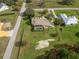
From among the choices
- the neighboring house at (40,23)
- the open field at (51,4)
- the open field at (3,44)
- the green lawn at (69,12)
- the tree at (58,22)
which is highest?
the open field at (3,44)

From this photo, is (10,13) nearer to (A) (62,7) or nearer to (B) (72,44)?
(A) (62,7)

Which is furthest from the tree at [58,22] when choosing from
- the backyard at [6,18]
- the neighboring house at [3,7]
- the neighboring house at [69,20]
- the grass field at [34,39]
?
the neighboring house at [3,7]

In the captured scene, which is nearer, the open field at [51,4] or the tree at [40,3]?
the open field at [51,4]

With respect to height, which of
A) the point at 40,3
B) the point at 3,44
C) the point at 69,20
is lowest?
the point at 40,3

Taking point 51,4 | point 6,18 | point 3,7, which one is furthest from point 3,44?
point 51,4

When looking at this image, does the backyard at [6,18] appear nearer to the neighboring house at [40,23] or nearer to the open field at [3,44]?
the open field at [3,44]

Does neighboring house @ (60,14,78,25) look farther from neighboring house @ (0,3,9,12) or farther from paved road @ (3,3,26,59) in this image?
neighboring house @ (0,3,9,12)

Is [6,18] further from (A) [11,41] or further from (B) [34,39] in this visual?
(B) [34,39]
